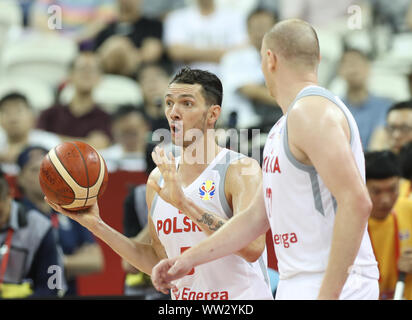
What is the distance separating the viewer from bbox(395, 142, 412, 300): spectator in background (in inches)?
231

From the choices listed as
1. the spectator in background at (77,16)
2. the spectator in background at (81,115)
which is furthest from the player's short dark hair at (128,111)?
the spectator in background at (77,16)

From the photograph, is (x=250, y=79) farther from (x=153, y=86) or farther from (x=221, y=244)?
(x=221, y=244)

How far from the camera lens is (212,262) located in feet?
14.9

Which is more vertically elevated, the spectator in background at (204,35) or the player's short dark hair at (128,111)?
the spectator in background at (204,35)

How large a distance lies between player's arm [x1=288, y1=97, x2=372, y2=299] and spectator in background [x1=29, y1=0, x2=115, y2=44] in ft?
27.7

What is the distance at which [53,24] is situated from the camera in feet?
35.8

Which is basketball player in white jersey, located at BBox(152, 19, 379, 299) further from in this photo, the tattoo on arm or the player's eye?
the player's eye

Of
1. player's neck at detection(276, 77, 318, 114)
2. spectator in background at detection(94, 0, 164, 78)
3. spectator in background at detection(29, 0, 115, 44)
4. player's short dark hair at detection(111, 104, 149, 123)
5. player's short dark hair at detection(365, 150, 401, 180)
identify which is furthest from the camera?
spectator in background at detection(29, 0, 115, 44)

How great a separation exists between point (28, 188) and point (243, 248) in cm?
399

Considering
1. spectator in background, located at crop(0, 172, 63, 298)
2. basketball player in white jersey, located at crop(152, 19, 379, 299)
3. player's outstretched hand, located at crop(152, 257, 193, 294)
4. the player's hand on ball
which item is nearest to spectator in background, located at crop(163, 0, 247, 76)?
spectator in background, located at crop(0, 172, 63, 298)

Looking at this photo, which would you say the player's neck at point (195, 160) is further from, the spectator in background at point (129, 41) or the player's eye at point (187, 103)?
the spectator in background at point (129, 41)

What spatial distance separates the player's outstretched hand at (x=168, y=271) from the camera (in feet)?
12.7

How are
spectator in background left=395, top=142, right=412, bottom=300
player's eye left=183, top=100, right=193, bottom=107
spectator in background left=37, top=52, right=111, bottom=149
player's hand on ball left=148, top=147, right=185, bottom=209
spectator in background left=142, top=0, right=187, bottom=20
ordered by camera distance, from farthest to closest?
spectator in background left=142, top=0, right=187, bottom=20, spectator in background left=37, top=52, right=111, bottom=149, spectator in background left=395, top=142, right=412, bottom=300, player's eye left=183, top=100, right=193, bottom=107, player's hand on ball left=148, top=147, right=185, bottom=209

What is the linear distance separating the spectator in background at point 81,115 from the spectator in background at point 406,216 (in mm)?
4264
